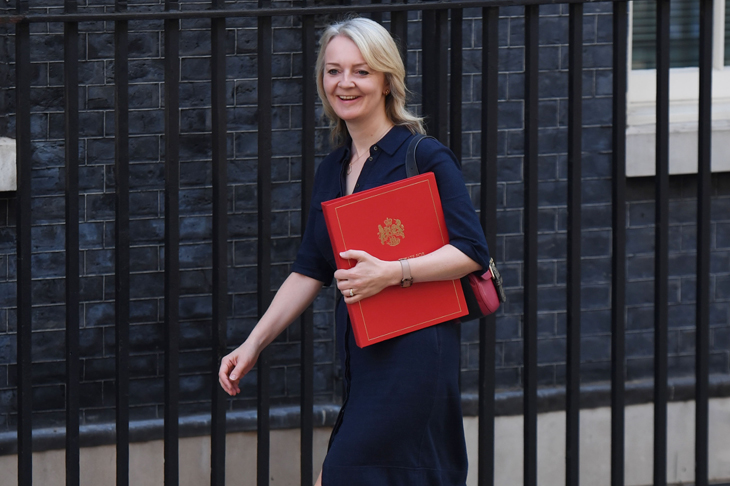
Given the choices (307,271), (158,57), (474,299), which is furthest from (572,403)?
(158,57)

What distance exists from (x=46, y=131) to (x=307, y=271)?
8.06 feet

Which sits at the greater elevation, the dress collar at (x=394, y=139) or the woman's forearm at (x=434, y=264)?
the dress collar at (x=394, y=139)

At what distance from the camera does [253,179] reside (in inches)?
206

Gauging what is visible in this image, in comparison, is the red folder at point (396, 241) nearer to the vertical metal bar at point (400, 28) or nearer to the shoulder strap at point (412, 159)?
the shoulder strap at point (412, 159)

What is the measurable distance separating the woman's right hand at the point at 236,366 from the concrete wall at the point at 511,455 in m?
2.28

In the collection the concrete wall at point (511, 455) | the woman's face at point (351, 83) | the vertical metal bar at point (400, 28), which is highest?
the vertical metal bar at point (400, 28)

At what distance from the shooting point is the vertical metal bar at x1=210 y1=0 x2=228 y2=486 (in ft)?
10.4

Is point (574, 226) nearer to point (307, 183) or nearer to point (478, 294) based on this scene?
Answer: point (478, 294)

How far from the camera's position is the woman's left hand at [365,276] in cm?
274

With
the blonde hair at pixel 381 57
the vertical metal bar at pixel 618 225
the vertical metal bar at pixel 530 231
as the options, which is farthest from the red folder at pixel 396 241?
the vertical metal bar at pixel 618 225

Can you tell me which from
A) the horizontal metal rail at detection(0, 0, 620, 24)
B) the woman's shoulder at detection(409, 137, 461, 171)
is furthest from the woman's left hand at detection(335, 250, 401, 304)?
the horizontal metal rail at detection(0, 0, 620, 24)

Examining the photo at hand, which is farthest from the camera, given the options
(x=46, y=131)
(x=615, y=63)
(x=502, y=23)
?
(x=502, y=23)

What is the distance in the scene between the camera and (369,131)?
2945 mm

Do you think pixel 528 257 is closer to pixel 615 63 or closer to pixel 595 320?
pixel 615 63
